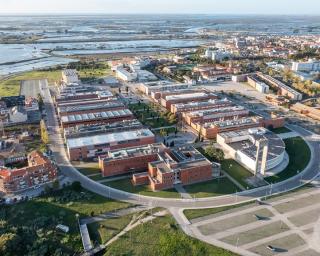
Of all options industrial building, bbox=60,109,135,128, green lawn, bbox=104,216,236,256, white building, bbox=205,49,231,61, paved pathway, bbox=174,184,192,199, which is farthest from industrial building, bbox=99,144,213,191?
white building, bbox=205,49,231,61

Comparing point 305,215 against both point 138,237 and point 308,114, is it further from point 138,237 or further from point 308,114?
point 308,114

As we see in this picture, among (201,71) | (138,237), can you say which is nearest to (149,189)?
(138,237)

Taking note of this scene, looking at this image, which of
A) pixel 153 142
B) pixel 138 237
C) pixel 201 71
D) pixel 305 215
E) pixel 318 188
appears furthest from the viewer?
pixel 201 71

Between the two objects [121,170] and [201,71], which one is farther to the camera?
[201,71]

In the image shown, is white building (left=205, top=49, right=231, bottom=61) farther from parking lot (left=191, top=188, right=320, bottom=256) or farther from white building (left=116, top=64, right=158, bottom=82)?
parking lot (left=191, top=188, right=320, bottom=256)

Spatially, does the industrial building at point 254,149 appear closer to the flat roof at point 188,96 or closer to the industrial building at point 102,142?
the industrial building at point 102,142
